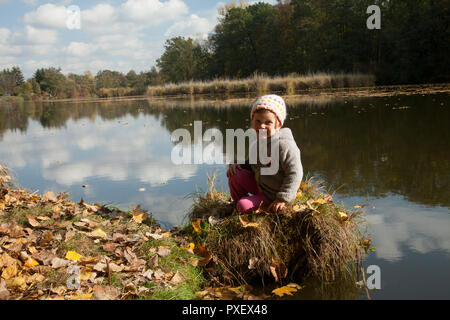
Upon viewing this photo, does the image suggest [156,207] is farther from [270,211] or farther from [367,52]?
[367,52]

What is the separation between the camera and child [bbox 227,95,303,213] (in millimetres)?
2666

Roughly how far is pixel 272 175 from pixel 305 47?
41873 millimetres

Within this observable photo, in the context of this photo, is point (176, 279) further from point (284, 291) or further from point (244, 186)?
point (244, 186)

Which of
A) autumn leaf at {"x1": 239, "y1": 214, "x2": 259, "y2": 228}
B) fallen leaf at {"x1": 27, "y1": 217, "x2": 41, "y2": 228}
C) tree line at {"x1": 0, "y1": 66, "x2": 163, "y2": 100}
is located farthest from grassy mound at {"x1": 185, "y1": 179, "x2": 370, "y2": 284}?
tree line at {"x1": 0, "y1": 66, "x2": 163, "y2": 100}

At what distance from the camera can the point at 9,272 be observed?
2182 millimetres

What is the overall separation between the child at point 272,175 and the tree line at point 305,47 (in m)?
27.7

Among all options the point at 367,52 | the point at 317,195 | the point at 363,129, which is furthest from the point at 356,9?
the point at 317,195

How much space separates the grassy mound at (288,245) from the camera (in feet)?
8.45

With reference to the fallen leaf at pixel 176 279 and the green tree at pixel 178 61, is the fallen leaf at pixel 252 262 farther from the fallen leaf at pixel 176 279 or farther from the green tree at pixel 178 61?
the green tree at pixel 178 61

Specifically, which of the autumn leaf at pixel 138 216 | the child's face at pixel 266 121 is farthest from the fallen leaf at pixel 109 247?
the child's face at pixel 266 121

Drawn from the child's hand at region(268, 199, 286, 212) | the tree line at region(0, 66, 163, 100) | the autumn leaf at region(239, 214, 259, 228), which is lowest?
the autumn leaf at region(239, 214, 259, 228)

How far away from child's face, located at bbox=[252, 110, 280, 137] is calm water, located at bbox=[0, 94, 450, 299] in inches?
48.6

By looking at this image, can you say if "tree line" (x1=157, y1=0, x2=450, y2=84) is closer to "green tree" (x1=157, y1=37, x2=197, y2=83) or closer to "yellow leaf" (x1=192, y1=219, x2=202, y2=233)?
"green tree" (x1=157, y1=37, x2=197, y2=83)

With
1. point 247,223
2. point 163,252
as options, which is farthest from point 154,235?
point 247,223
